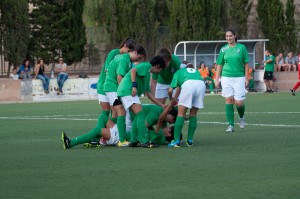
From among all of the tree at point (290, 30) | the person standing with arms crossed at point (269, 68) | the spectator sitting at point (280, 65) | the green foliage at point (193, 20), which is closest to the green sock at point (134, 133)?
the person standing with arms crossed at point (269, 68)

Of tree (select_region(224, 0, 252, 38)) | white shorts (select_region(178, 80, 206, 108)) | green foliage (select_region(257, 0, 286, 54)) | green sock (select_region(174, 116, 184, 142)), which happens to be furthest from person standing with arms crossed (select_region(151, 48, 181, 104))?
Answer: tree (select_region(224, 0, 252, 38))

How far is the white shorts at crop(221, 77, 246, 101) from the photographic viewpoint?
1988 cm

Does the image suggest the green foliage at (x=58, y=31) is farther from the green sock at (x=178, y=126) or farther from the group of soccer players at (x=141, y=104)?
the green sock at (x=178, y=126)

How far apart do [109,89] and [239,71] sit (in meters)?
3.87

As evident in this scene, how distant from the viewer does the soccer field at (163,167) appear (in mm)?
10773

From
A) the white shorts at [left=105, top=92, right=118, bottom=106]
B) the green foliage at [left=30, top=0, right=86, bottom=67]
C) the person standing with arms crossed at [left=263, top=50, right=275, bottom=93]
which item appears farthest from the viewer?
the green foliage at [left=30, top=0, right=86, bottom=67]

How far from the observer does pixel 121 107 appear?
53.2 ft

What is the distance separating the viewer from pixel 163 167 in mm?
12930

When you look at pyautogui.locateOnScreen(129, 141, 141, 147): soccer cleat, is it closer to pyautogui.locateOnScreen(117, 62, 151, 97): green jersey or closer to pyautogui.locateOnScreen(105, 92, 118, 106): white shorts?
pyautogui.locateOnScreen(117, 62, 151, 97): green jersey

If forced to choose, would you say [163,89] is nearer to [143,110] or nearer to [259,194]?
[143,110]

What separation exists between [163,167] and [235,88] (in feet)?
23.7

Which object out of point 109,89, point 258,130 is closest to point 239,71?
point 258,130

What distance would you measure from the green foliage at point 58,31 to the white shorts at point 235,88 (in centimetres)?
3360

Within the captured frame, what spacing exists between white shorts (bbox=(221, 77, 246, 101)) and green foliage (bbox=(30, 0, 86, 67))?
33601mm
